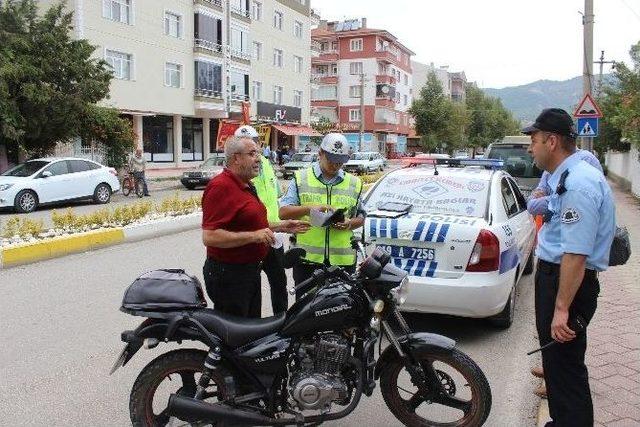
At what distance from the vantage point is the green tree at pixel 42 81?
17953 mm

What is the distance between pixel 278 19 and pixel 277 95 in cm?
572

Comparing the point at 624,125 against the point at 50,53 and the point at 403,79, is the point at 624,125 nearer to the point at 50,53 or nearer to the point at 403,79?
the point at 50,53

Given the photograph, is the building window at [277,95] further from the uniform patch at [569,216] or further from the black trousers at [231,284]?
the uniform patch at [569,216]

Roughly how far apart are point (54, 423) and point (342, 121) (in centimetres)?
6600

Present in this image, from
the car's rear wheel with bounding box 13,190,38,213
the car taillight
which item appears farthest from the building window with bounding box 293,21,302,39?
the car taillight

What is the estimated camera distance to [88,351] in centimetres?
510

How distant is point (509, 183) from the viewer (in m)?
6.64

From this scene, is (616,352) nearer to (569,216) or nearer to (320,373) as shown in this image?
(569,216)

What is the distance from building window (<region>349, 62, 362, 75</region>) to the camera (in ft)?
222

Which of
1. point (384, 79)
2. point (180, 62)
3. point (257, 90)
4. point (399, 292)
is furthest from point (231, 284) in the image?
point (384, 79)

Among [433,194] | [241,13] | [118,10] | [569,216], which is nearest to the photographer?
[569,216]

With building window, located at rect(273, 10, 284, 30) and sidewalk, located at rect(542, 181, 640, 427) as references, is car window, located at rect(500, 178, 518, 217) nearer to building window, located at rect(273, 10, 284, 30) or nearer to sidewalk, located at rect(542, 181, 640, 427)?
sidewalk, located at rect(542, 181, 640, 427)

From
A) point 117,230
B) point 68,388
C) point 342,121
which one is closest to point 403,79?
point 342,121

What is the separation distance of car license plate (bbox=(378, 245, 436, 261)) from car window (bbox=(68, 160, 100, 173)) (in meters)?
14.2
